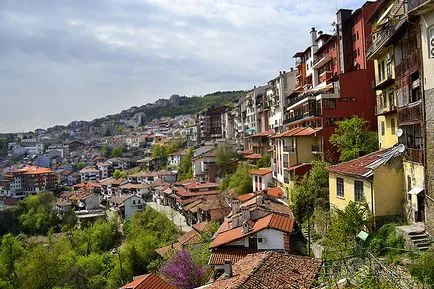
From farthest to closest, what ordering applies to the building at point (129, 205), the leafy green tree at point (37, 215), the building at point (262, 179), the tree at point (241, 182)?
the leafy green tree at point (37, 215), the building at point (129, 205), the tree at point (241, 182), the building at point (262, 179)

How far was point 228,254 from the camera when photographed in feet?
75.7

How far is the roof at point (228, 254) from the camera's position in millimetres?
22359

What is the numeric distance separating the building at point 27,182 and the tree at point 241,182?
69404mm

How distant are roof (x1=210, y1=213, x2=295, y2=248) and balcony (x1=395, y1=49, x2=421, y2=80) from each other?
10.4 metres

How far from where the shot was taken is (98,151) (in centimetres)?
15462

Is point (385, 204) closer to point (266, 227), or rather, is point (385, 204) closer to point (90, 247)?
point (266, 227)

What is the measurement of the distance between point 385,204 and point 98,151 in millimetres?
145641

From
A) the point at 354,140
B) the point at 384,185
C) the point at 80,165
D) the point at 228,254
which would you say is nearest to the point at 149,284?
the point at 228,254

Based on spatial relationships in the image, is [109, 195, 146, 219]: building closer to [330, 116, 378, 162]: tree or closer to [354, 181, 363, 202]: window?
[330, 116, 378, 162]: tree

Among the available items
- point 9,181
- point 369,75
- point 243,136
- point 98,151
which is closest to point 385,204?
point 369,75

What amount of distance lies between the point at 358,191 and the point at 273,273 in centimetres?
754

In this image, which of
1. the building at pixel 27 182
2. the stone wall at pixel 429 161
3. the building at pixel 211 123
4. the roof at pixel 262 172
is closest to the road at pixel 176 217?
the roof at pixel 262 172

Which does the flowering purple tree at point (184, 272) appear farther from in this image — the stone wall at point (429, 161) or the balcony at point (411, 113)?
the balcony at point (411, 113)

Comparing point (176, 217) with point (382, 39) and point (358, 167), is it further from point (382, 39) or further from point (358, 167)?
point (382, 39)
